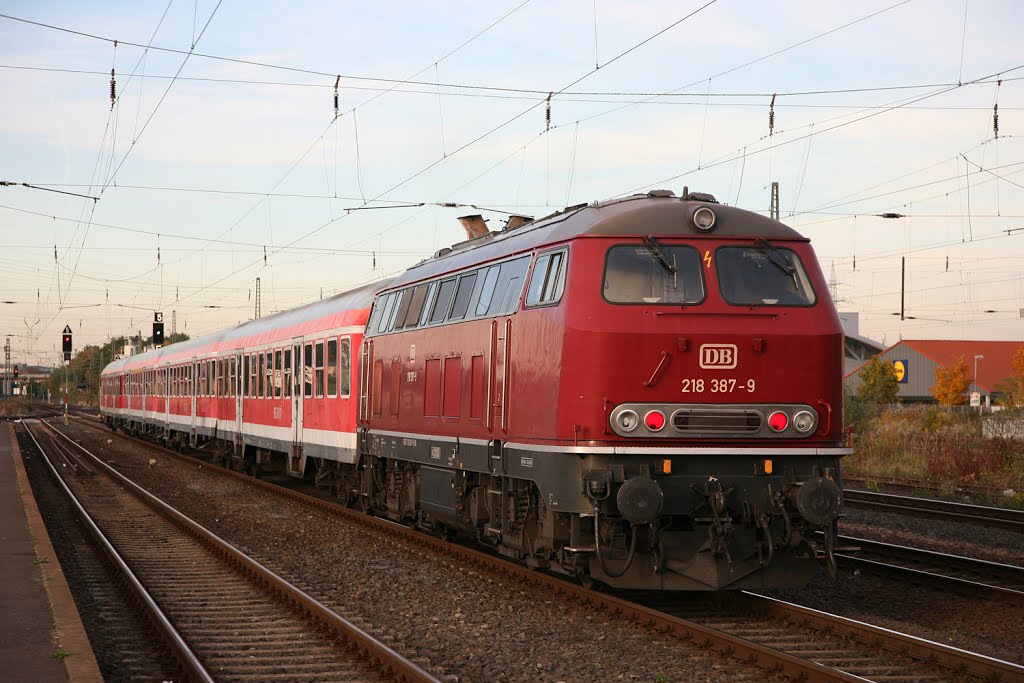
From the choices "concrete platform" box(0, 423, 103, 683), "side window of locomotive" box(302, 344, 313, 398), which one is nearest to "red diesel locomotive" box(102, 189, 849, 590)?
"concrete platform" box(0, 423, 103, 683)

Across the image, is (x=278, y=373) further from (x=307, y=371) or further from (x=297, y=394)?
(x=307, y=371)

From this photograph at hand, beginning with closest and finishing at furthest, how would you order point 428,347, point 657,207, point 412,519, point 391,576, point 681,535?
point 681,535 < point 657,207 < point 391,576 < point 428,347 < point 412,519

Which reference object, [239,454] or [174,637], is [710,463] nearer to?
[174,637]

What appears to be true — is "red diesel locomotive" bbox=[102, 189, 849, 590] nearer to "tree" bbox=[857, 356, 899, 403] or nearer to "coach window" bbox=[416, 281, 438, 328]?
"coach window" bbox=[416, 281, 438, 328]

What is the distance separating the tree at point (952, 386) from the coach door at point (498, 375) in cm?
6686

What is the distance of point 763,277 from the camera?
434 inches

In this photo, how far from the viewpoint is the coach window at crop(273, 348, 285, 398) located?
2639cm

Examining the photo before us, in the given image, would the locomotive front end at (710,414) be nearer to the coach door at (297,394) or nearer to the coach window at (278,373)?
the coach door at (297,394)

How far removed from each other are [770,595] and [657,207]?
420 cm

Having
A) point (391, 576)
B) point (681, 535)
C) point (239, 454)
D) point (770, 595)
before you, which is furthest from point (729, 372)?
point (239, 454)

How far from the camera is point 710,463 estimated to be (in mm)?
10570

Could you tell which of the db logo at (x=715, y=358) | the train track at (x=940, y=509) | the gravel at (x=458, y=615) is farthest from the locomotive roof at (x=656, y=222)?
the train track at (x=940, y=509)

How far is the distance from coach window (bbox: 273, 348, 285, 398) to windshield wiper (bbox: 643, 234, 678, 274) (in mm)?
16486

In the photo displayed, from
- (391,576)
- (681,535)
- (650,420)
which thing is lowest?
(391,576)
